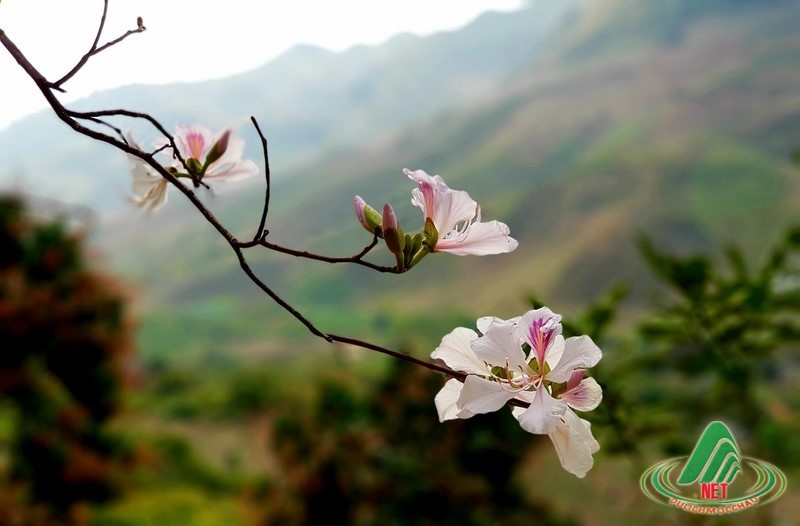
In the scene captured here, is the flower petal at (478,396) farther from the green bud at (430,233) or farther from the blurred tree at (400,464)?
the blurred tree at (400,464)

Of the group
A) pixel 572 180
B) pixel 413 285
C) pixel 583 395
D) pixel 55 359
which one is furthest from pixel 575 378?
pixel 572 180

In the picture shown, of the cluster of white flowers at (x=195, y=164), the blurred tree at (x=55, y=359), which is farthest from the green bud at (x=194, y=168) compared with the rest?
the blurred tree at (x=55, y=359)

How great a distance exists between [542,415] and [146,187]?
0.44 ft

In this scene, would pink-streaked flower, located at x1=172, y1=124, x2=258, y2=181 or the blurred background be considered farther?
the blurred background

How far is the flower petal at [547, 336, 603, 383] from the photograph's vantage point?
0.50 ft

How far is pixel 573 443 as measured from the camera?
157 millimetres

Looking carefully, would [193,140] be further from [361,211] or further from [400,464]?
[400,464]

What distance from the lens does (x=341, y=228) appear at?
323 mm

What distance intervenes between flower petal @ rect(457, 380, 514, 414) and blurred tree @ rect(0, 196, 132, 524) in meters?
1.23

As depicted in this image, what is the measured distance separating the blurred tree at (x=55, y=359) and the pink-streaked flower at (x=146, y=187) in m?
1.13

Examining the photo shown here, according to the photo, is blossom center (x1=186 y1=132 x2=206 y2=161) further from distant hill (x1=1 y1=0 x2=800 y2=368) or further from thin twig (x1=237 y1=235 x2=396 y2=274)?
distant hill (x1=1 y1=0 x2=800 y2=368)

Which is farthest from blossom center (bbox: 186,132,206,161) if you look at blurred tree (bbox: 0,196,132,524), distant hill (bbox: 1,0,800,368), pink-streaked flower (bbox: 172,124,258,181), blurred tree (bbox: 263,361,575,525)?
distant hill (bbox: 1,0,800,368)

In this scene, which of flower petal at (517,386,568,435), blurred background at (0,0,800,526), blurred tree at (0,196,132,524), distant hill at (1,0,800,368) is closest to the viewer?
flower petal at (517,386,568,435)

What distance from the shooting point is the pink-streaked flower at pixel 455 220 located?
170mm
